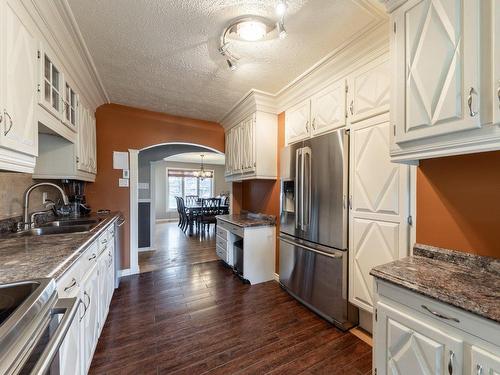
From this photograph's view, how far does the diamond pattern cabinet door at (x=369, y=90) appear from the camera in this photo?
1749mm

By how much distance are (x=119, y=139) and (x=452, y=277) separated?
3951 mm

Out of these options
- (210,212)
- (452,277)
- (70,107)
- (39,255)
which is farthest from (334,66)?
(210,212)

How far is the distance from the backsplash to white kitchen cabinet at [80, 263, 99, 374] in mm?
892

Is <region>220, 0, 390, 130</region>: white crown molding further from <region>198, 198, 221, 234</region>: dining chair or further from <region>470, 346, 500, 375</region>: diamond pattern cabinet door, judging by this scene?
<region>198, 198, 221, 234</region>: dining chair

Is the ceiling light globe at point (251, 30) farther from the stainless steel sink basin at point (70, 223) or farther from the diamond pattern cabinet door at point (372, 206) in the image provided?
the stainless steel sink basin at point (70, 223)

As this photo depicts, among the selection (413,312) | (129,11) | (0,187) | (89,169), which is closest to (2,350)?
(413,312)

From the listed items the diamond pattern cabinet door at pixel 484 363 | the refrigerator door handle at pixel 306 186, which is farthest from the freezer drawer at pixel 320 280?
the diamond pattern cabinet door at pixel 484 363

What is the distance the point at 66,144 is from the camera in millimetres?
2201

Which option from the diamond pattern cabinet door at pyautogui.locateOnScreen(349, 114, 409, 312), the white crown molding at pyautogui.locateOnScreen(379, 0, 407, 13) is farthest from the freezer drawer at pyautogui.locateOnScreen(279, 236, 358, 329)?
the white crown molding at pyautogui.locateOnScreen(379, 0, 407, 13)

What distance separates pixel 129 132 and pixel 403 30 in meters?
3.49

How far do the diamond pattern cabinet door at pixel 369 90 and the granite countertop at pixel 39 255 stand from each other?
2288 millimetres

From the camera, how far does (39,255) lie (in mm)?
1165

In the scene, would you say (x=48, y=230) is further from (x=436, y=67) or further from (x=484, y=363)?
(x=436, y=67)

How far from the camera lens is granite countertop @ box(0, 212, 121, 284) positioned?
3.07ft
